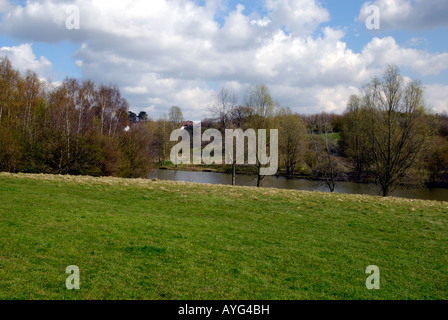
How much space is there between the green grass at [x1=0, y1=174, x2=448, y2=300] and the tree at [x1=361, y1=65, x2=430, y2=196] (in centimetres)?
1657

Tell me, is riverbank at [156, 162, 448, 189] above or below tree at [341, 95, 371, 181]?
below

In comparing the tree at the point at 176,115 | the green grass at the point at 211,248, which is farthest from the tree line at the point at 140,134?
the tree at the point at 176,115

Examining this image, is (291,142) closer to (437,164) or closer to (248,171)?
(248,171)

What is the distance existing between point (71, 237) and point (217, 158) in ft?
144

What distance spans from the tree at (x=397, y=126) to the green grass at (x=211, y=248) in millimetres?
16573

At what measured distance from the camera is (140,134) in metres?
41.3

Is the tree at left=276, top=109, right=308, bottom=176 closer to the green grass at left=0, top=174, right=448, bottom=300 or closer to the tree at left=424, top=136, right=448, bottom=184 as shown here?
the tree at left=424, top=136, right=448, bottom=184

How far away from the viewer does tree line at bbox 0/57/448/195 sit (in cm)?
2798

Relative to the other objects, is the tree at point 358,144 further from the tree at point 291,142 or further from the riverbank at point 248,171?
the tree at point 291,142

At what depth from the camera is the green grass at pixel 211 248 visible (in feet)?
18.9

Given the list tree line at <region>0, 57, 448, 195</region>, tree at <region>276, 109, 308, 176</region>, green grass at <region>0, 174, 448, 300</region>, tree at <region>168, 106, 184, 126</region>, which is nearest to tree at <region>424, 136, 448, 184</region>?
tree line at <region>0, 57, 448, 195</region>
